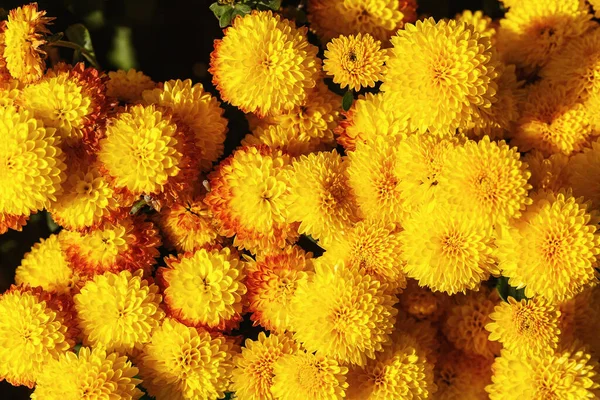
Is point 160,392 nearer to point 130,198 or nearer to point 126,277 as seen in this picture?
point 126,277

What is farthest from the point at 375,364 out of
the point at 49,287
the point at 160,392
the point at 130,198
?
the point at 49,287

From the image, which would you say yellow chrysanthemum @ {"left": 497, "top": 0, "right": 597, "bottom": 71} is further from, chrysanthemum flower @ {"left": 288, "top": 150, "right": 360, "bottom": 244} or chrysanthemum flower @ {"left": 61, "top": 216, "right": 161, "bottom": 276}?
chrysanthemum flower @ {"left": 61, "top": 216, "right": 161, "bottom": 276}

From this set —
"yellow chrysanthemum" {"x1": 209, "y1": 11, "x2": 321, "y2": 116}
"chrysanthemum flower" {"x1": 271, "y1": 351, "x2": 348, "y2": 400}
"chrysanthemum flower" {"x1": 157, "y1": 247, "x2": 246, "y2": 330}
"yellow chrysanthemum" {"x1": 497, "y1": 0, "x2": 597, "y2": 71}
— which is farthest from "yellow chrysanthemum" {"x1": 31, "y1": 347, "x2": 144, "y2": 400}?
"yellow chrysanthemum" {"x1": 497, "y1": 0, "x2": 597, "y2": 71}

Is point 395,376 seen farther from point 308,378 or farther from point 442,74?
point 442,74

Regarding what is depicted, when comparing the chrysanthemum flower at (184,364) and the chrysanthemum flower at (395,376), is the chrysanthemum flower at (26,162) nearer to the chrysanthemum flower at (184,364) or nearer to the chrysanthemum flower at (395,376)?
the chrysanthemum flower at (184,364)

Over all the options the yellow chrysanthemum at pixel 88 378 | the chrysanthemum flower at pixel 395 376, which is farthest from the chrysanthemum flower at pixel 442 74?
the yellow chrysanthemum at pixel 88 378

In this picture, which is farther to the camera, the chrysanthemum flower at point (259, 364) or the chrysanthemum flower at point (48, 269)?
the chrysanthemum flower at point (48, 269)
